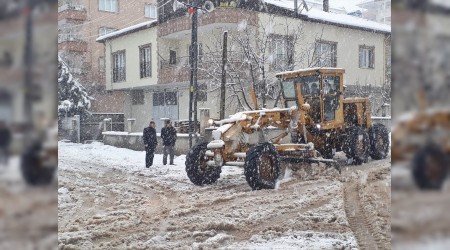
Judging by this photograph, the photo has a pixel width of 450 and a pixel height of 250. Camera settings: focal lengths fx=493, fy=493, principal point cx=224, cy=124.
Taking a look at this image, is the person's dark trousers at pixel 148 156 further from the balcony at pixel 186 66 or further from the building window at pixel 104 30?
the building window at pixel 104 30

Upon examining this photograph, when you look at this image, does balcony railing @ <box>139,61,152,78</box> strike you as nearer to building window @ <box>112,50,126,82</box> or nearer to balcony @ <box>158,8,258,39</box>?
building window @ <box>112,50,126,82</box>

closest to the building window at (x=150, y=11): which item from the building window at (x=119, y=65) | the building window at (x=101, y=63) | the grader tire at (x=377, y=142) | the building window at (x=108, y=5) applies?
the building window at (x=108, y=5)

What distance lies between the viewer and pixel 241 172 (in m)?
7.83

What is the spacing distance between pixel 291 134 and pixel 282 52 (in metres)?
3.48

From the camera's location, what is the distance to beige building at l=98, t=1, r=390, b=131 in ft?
29.4

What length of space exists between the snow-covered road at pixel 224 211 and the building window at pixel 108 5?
4.58 metres

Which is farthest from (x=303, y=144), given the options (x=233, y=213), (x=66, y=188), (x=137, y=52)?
(x=137, y=52)

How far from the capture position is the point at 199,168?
6840mm

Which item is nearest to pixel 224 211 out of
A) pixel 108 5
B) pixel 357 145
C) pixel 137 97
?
pixel 357 145

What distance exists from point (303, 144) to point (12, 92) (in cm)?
580

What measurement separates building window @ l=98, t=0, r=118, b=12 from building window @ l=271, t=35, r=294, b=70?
3.89m

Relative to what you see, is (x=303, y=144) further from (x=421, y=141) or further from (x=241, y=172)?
(x=421, y=141)

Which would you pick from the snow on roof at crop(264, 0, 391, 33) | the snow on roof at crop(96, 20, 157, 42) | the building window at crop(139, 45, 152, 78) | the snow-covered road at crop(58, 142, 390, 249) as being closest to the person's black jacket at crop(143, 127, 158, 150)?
the snow-covered road at crop(58, 142, 390, 249)

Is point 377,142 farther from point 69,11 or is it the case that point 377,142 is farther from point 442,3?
point 442,3
